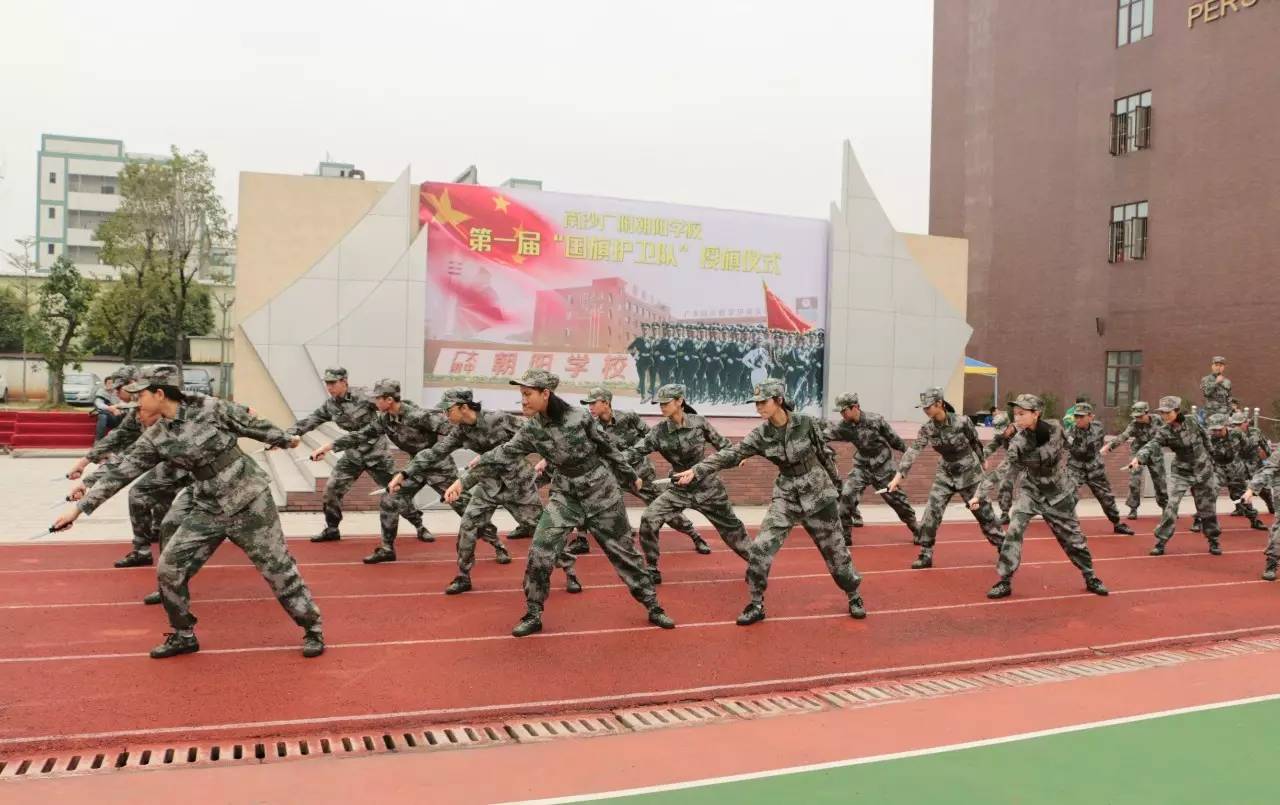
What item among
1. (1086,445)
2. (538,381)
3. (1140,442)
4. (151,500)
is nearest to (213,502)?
(538,381)

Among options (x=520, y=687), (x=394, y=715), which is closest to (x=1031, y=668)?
(x=520, y=687)

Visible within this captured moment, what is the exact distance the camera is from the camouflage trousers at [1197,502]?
12656 millimetres

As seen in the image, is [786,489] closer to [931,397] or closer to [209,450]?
[931,397]

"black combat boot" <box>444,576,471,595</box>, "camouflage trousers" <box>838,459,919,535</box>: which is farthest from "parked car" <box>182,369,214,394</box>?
"black combat boot" <box>444,576,471,595</box>

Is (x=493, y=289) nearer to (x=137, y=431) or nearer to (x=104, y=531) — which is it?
(x=104, y=531)

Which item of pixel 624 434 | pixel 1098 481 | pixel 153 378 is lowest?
pixel 1098 481

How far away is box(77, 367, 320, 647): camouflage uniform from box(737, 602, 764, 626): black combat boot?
335 cm

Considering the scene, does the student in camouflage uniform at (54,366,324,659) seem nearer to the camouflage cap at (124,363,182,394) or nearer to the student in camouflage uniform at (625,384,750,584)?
the camouflage cap at (124,363,182,394)

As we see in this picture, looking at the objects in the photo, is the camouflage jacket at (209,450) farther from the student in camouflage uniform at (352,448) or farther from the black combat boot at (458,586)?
the student in camouflage uniform at (352,448)

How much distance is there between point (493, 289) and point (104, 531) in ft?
37.3

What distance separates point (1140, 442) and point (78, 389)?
115ft

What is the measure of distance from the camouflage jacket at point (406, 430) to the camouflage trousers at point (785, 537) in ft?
13.8

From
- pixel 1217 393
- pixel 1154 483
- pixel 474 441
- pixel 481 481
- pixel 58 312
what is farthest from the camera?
pixel 58 312

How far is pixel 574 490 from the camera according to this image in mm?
7789
